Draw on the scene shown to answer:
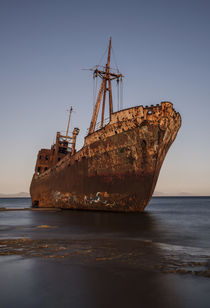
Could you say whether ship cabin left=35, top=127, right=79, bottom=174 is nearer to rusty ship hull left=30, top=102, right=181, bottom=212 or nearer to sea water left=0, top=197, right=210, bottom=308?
rusty ship hull left=30, top=102, right=181, bottom=212

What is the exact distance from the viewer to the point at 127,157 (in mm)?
13367

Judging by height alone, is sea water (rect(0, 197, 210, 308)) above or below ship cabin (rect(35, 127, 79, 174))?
below

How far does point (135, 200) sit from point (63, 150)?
1689 centimetres

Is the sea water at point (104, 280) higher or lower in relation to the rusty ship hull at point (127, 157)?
lower

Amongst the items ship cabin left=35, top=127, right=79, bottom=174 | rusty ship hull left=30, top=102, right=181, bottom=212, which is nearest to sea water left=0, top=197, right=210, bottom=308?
rusty ship hull left=30, top=102, right=181, bottom=212

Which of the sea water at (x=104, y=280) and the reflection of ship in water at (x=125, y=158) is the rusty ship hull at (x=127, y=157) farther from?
the sea water at (x=104, y=280)

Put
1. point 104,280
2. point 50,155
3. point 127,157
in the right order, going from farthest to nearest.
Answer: point 50,155
point 127,157
point 104,280

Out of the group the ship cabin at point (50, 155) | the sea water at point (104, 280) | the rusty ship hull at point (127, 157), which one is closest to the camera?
the sea water at point (104, 280)

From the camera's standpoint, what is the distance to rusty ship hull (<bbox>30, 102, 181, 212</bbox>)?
13.0 meters

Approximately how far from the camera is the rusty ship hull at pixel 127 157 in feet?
42.6

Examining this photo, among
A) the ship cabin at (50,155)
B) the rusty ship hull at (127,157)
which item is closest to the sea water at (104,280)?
the rusty ship hull at (127,157)

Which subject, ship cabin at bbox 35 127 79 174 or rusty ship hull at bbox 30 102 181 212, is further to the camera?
ship cabin at bbox 35 127 79 174

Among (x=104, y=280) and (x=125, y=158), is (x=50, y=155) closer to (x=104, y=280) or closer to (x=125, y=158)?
(x=125, y=158)

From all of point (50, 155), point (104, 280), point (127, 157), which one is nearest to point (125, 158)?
point (127, 157)
